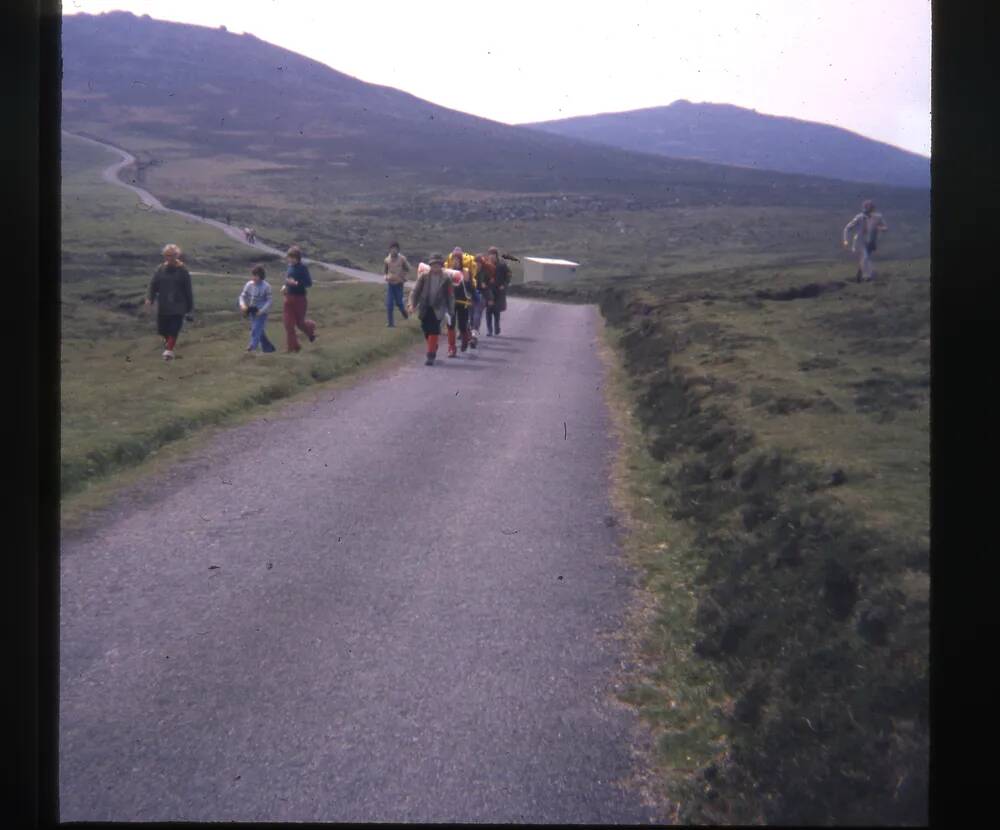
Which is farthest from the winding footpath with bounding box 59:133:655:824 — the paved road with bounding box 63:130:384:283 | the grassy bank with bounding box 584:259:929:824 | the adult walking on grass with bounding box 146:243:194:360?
the paved road with bounding box 63:130:384:283

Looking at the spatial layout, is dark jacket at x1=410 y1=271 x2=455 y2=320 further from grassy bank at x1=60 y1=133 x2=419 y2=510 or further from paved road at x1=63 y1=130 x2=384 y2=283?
paved road at x1=63 y1=130 x2=384 y2=283

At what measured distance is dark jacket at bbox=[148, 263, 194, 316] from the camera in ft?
52.2

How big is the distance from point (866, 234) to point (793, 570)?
640 centimetres

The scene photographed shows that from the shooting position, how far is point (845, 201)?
14.2m

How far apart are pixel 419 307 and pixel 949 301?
1500 centimetres

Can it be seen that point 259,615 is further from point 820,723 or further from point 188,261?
point 188,261

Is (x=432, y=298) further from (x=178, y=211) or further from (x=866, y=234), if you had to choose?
(x=178, y=211)

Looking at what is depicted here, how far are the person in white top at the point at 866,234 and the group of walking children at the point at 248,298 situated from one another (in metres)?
8.45

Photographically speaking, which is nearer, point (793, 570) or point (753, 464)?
point (793, 570)

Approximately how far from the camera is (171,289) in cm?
1595

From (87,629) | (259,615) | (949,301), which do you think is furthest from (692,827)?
(87,629)

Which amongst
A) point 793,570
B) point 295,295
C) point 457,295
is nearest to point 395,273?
point 457,295

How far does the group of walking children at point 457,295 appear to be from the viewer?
58.1ft

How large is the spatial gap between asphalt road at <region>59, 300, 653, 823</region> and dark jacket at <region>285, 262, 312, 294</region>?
756 cm
